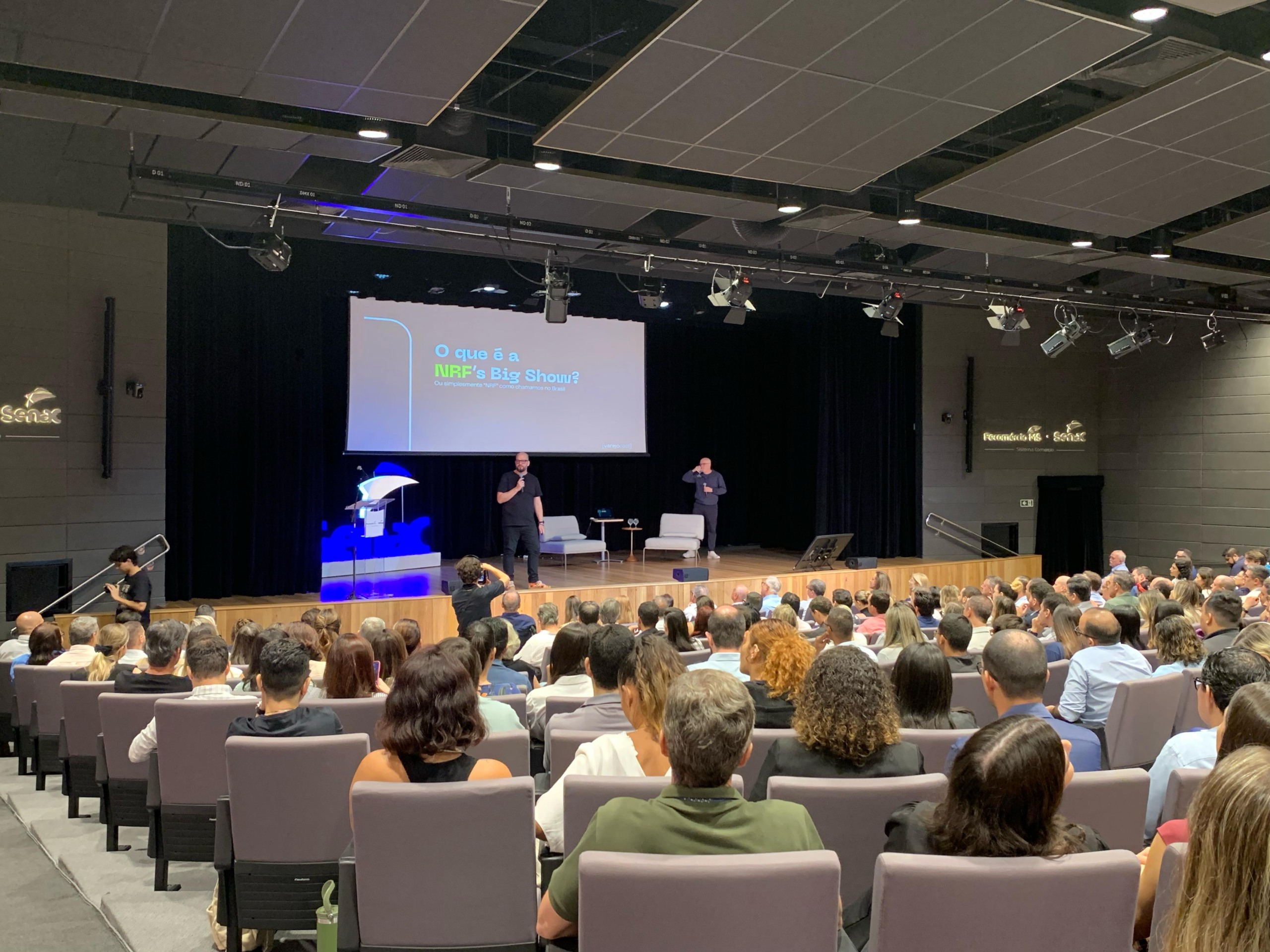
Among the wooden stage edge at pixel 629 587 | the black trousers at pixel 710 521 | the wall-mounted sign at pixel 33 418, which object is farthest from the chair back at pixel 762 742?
the black trousers at pixel 710 521

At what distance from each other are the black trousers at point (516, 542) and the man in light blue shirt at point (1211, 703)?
834 centimetres

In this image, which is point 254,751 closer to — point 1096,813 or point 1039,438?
point 1096,813

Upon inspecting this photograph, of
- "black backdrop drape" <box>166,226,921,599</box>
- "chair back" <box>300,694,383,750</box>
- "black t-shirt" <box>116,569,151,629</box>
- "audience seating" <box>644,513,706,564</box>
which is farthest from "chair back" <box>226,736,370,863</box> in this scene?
"audience seating" <box>644,513,706,564</box>

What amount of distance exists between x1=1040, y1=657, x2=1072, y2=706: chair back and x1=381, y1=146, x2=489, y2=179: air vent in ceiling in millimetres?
4628

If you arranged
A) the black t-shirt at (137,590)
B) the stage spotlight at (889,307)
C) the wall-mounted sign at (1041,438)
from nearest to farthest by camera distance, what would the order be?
the black t-shirt at (137,590), the stage spotlight at (889,307), the wall-mounted sign at (1041,438)

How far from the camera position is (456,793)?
2227 mm

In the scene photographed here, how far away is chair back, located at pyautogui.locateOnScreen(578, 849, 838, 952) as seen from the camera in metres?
1.74

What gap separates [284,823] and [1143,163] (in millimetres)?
6959

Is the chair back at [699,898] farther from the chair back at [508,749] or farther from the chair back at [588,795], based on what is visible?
the chair back at [508,749]

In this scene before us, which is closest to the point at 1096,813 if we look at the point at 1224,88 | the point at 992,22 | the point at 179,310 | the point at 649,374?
the point at 992,22

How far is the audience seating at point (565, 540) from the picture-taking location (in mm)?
12492

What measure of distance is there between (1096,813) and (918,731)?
1.88ft

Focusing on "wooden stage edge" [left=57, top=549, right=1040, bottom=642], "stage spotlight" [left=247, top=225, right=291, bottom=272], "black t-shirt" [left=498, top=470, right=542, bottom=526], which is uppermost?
"stage spotlight" [left=247, top=225, right=291, bottom=272]

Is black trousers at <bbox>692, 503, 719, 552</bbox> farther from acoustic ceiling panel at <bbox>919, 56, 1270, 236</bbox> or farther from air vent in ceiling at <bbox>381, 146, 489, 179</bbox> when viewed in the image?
air vent in ceiling at <bbox>381, 146, 489, 179</bbox>
